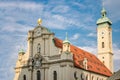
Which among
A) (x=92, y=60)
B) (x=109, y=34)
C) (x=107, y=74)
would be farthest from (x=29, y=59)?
(x=109, y=34)

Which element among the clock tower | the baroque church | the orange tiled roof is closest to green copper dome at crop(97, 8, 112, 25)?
the clock tower

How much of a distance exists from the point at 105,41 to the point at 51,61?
1131 inches

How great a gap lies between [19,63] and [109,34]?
31.8m

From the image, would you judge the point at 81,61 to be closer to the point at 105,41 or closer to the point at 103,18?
the point at 105,41

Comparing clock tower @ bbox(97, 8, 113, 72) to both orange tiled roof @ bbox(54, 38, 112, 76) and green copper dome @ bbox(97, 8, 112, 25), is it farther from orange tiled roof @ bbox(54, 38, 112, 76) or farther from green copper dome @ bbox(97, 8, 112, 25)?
orange tiled roof @ bbox(54, 38, 112, 76)

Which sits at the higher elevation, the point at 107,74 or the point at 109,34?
the point at 109,34

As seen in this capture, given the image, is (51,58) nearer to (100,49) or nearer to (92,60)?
(92,60)

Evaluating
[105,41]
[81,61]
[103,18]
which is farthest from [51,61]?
[103,18]

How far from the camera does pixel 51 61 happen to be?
6450 centimetres

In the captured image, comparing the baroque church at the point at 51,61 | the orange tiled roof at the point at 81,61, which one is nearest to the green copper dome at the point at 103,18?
the orange tiled roof at the point at 81,61

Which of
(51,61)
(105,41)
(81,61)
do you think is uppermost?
(105,41)

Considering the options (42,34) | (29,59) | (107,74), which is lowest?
(107,74)

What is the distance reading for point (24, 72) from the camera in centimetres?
7038

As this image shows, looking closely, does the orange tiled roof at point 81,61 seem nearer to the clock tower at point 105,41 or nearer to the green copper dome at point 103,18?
the clock tower at point 105,41
